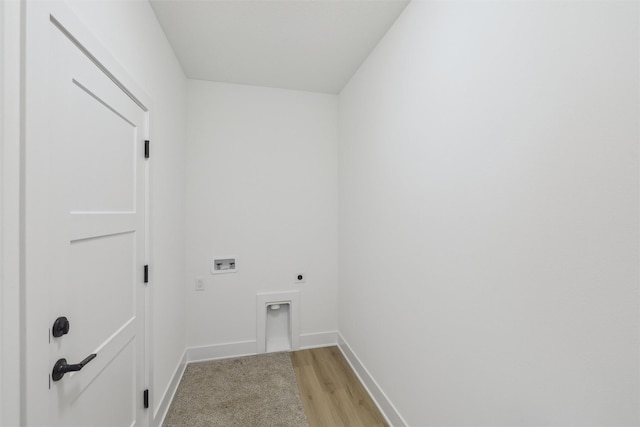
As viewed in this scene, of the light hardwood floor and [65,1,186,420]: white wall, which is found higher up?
[65,1,186,420]: white wall

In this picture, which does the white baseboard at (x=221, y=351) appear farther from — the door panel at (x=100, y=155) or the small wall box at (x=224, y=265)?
the door panel at (x=100, y=155)

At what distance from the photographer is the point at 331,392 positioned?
2.06 meters

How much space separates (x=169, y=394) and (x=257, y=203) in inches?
66.1

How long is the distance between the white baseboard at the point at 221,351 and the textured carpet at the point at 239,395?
59 mm

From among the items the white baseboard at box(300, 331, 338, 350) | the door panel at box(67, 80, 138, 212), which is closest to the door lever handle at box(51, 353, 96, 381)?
the door panel at box(67, 80, 138, 212)

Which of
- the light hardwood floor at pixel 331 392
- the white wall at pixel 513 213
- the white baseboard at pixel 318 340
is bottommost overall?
the light hardwood floor at pixel 331 392

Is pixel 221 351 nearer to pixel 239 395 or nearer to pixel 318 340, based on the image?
pixel 239 395

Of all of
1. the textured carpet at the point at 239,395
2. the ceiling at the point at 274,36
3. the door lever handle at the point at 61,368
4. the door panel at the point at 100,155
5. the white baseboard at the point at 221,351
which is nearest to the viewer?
the door lever handle at the point at 61,368

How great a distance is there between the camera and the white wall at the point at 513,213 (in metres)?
0.69

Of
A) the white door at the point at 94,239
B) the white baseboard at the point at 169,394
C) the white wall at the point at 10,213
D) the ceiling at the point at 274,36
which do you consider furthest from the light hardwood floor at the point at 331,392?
the ceiling at the point at 274,36

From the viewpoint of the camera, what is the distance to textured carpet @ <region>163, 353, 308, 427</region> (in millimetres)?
1779

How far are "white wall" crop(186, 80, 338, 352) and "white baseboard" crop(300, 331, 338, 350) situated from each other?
0.04 metres

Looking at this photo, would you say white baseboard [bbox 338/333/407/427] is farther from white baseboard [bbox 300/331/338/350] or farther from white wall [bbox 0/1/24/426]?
white wall [bbox 0/1/24/426]

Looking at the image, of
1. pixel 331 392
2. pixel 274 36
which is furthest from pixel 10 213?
pixel 331 392
